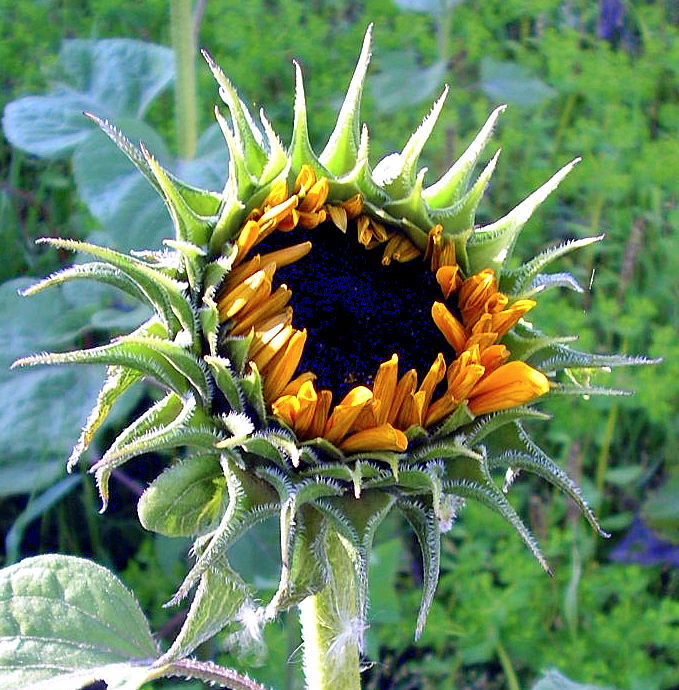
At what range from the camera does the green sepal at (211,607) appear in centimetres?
125

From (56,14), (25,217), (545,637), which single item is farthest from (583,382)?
(56,14)

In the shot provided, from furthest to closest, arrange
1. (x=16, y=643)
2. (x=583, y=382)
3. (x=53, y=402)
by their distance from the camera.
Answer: (x=53, y=402), (x=16, y=643), (x=583, y=382)

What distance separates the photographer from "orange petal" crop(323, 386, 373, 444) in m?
1.25

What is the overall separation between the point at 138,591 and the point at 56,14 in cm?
207

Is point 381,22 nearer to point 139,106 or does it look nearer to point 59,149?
point 139,106

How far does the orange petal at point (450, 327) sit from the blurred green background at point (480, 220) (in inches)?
29.3

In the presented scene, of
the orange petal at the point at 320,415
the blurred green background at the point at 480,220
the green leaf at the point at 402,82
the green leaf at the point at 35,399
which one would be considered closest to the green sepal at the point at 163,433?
the orange petal at the point at 320,415

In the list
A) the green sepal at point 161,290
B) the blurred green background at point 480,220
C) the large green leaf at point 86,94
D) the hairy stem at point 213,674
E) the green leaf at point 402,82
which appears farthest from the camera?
the green leaf at point 402,82

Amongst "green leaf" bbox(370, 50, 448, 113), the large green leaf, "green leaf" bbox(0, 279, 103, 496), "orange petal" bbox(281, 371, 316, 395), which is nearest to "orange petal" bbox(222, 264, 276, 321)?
"orange petal" bbox(281, 371, 316, 395)

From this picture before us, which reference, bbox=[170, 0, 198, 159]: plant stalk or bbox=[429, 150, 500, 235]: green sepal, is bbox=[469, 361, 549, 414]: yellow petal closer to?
bbox=[429, 150, 500, 235]: green sepal

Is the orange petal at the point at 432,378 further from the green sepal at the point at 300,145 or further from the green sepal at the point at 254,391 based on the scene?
the green sepal at the point at 300,145

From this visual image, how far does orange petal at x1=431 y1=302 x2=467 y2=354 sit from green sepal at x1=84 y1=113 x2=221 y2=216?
315mm

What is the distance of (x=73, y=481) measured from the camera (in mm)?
2516

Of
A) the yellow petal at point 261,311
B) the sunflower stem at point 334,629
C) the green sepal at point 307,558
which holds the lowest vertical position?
the sunflower stem at point 334,629
